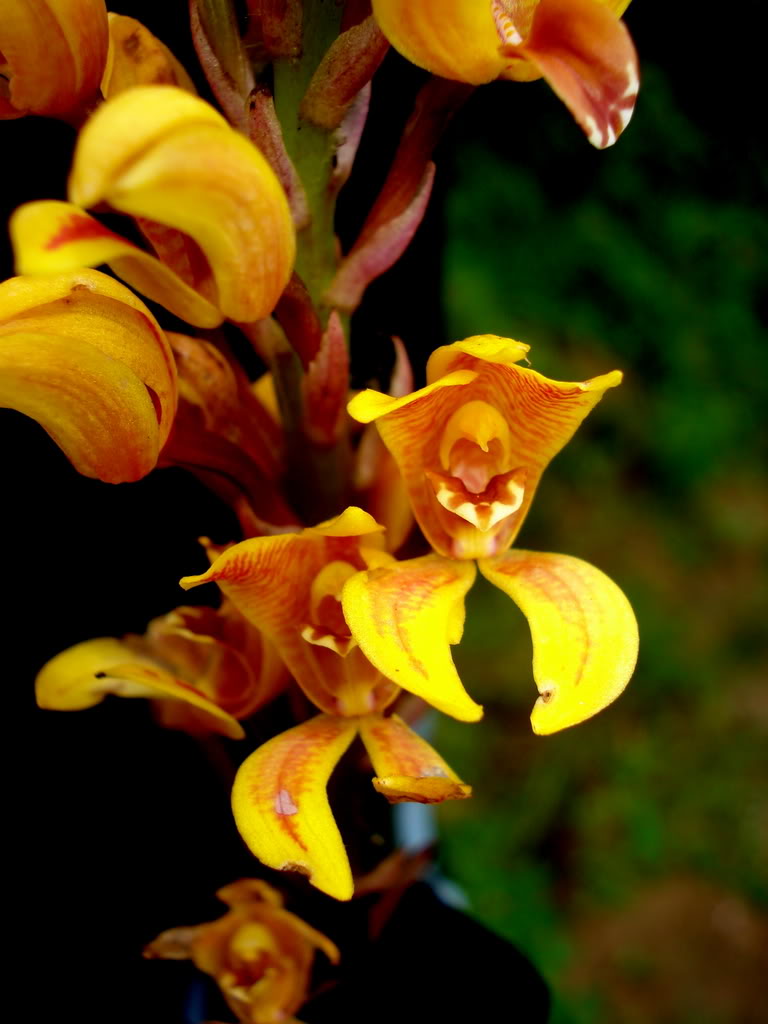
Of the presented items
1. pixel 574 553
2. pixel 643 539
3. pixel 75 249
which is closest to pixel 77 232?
pixel 75 249

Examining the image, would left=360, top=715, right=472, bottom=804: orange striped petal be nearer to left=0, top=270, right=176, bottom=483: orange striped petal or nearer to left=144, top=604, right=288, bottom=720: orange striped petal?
left=144, top=604, right=288, bottom=720: orange striped petal

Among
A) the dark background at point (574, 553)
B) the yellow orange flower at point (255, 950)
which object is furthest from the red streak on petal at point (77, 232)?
the yellow orange flower at point (255, 950)

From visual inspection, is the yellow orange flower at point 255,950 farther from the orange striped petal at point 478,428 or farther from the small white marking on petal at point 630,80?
the small white marking on petal at point 630,80

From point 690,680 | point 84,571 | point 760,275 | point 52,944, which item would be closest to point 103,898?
point 52,944

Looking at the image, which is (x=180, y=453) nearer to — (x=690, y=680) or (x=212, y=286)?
(x=212, y=286)

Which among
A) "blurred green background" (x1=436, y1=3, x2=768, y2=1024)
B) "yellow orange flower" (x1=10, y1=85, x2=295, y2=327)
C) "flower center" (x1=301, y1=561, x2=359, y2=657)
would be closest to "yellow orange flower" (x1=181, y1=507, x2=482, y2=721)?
"flower center" (x1=301, y1=561, x2=359, y2=657)

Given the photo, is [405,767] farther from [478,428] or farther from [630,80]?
[630,80]
